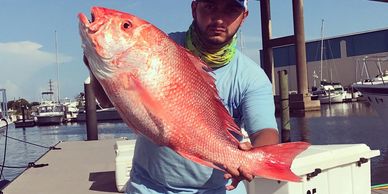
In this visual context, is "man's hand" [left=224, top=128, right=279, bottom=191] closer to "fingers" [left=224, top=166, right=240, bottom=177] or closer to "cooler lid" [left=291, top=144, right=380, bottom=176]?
"fingers" [left=224, top=166, right=240, bottom=177]

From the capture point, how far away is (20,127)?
6094 centimetres

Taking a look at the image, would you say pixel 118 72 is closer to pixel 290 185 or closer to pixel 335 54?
pixel 290 185

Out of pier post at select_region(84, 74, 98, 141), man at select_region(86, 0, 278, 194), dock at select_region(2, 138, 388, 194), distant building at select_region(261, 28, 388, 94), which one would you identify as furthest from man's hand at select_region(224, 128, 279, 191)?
distant building at select_region(261, 28, 388, 94)

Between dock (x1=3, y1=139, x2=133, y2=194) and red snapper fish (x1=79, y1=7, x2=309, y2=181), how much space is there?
4.38 meters

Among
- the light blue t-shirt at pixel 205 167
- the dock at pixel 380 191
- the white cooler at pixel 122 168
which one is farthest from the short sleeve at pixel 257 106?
the dock at pixel 380 191

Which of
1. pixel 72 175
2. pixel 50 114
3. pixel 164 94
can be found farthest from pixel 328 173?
pixel 50 114

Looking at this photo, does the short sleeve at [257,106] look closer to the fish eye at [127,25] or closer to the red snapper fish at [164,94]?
the red snapper fish at [164,94]

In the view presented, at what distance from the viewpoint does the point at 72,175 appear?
7488mm

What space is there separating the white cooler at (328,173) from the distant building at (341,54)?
2083 inches

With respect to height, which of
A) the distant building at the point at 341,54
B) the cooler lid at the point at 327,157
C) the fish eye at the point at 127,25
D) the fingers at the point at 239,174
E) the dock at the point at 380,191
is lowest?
the dock at the point at 380,191

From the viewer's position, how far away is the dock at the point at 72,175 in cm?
639

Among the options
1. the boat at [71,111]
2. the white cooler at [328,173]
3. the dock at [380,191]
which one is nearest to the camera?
the white cooler at [328,173]

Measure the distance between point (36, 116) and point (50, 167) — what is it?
56.4 metres

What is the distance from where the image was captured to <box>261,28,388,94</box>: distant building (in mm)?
57562
